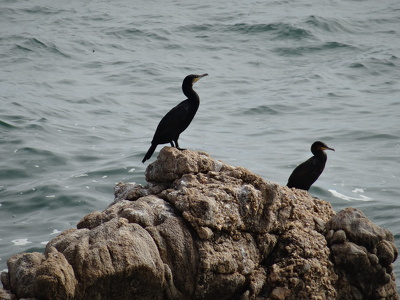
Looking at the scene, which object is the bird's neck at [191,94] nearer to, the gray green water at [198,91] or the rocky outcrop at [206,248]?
the rocky outcrop at [206,248]

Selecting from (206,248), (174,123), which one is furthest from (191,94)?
(206,248)

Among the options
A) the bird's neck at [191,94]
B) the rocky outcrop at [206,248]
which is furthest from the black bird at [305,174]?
the rocky outcrop at [206,248]

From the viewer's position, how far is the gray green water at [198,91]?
40.1 ft

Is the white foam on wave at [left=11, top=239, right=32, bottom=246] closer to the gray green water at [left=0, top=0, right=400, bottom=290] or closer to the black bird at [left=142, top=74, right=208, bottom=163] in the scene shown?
the gray green water at [left=0, top=0, right=400, bottom=290]

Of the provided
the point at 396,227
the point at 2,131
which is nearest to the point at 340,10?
the point at 2,131

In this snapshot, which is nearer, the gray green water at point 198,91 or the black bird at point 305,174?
the black bird at point 305,174

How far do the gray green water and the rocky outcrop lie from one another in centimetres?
300

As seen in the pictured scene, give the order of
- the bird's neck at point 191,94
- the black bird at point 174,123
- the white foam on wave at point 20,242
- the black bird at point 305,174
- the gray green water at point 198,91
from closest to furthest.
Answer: the black bird at point 174,123 < the bird's neck at point 191,94 < the black bird at point 305,174 < the white foam on wave at point 20,242 < the gray green water at point 198,91

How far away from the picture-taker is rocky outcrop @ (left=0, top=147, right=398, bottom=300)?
18.1 ft

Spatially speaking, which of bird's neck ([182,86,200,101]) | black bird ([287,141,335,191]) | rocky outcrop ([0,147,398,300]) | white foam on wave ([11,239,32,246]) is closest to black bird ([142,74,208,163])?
bird's neck ([182,86,200,101])

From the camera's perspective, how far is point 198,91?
19047 millimetres

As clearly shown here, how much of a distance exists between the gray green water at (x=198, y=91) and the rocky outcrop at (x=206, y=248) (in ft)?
9.84

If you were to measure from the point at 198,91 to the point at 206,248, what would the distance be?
1322cm

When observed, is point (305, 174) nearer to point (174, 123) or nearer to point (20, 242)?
point (174, 123)
